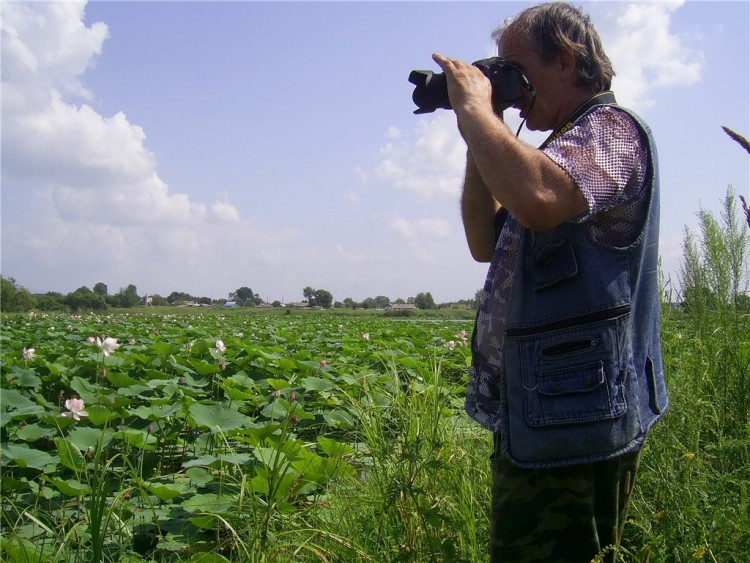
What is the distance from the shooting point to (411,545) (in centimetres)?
179

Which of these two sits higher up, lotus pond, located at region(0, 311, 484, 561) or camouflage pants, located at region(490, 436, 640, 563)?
camouflage pants, located at region(490, 436, 640, 563)

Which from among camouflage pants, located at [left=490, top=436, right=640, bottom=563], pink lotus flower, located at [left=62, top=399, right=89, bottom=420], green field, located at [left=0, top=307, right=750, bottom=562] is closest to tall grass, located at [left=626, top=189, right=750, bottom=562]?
green field, located at [left=0, top=307, right=750, bottom=562]

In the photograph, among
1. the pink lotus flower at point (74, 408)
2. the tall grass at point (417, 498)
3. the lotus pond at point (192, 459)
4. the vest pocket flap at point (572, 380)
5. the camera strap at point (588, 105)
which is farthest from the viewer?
the pink lotus flower at point (74, 408)

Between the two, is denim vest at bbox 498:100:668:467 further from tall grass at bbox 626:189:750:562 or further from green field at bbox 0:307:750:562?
tall grass at bbox 626:189:750:562

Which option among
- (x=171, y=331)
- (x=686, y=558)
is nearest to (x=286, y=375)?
(x=686, y=558)

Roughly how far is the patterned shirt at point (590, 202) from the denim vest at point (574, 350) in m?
0.03

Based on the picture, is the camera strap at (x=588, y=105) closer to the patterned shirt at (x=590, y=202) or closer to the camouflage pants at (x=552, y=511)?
the patterned shirt at (x=590, y=202)

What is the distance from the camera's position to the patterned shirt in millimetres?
1159

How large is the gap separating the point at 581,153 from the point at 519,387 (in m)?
0.48

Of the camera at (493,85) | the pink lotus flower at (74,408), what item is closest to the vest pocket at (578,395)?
the camera at (493,85)

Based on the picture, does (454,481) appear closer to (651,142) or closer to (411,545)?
(411,545)

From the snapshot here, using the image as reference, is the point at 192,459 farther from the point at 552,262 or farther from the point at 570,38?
the point at 570,38

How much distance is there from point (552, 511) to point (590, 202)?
24.6 inches

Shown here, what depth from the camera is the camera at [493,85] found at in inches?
55.3
